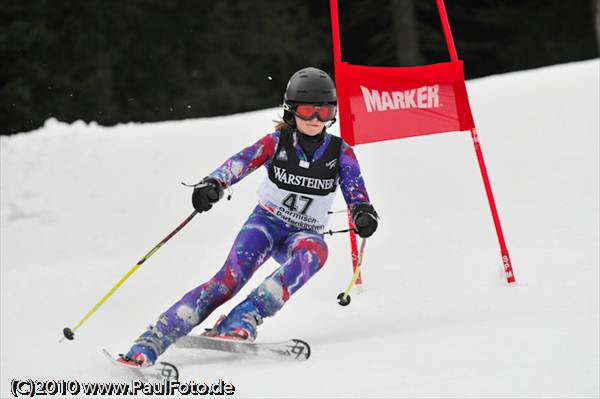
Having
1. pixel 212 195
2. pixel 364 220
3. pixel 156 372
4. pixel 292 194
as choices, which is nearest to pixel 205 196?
pixel 212 195

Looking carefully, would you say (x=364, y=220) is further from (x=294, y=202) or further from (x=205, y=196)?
(x=205, y=196)

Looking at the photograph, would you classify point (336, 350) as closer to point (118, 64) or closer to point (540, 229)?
point (540, 229)

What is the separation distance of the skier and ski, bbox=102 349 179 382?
1.54 feet

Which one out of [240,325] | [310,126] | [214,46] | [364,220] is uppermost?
[214,46]

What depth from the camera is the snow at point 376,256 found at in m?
4.36

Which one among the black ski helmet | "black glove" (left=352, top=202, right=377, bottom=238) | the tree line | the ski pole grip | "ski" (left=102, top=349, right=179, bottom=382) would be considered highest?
the tree line

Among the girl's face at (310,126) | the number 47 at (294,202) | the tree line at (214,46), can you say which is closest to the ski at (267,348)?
the number 47 at (294,202)

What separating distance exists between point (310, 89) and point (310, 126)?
20 cm

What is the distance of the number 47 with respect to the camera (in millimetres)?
5117

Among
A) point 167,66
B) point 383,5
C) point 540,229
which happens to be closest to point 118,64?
point 167,66

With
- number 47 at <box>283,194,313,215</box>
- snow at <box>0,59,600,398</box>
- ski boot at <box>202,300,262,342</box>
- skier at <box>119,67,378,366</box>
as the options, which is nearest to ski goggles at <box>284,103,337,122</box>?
skier at <box>119,67,378,366</box>

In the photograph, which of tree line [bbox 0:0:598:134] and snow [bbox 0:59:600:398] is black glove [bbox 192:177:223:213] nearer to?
snow [bbox 0:59:600:398]

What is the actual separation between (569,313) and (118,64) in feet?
59.7

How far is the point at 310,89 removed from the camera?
5066 mm
